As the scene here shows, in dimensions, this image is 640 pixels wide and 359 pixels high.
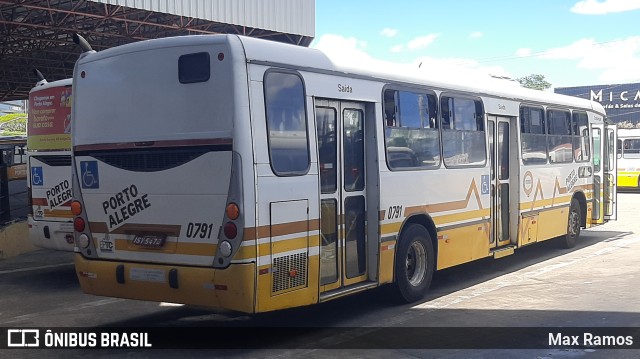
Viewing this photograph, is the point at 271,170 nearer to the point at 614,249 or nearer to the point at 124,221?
the point at 124,221

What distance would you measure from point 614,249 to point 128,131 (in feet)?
34.6

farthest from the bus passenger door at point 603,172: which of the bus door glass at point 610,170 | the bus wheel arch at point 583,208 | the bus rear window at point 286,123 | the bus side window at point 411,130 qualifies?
the bus rear window at point 286,123

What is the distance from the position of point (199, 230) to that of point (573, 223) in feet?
32.3

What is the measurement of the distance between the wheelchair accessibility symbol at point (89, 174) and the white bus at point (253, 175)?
0.07 feet

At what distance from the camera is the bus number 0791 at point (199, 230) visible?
6.63 metres

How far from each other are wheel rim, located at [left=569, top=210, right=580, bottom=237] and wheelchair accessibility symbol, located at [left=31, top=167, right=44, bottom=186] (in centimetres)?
1002

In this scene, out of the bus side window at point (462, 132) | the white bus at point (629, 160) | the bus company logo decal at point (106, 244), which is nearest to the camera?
the bus company logo decal at point (106, 244)

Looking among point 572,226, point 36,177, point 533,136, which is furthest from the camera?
point 572,226

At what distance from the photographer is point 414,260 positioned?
922 cm

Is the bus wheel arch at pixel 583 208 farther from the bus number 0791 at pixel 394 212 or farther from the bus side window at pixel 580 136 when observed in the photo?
the bus number 0791 at pixel 394 212

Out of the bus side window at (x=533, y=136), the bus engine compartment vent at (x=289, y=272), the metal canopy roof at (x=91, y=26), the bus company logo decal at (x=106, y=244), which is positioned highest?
the metal canopy roof at (x=91, y=26)

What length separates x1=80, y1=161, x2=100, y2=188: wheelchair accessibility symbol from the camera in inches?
295

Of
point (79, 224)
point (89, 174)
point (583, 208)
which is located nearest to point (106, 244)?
point (79, 224)

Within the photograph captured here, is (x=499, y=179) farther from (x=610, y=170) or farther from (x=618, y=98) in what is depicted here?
(x=618, y=98)
